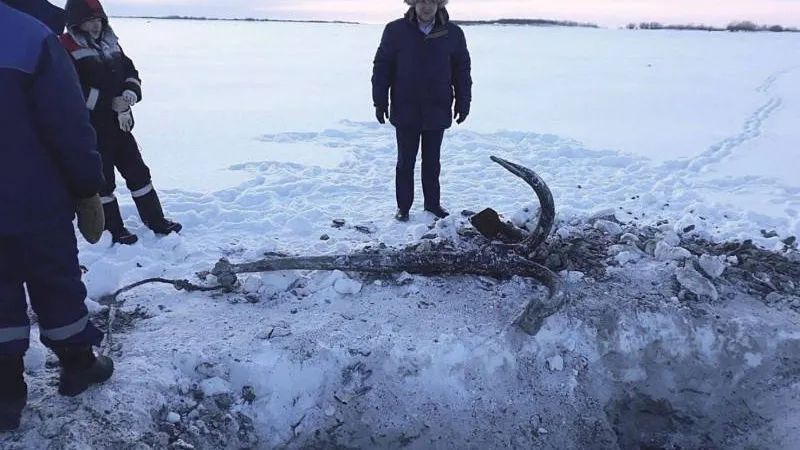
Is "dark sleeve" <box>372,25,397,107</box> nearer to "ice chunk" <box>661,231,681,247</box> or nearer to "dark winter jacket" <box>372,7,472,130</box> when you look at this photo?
"dark winter jacket" <box>372,7,472,130</box>

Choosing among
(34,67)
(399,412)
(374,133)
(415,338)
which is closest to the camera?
(34,67)

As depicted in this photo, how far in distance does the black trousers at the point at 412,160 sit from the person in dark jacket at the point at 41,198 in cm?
275

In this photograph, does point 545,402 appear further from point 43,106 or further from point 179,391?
point 43,106

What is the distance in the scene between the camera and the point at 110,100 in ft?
14.0

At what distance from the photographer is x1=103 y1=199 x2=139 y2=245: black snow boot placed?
4.46 m

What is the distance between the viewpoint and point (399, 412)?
3402 millimetres

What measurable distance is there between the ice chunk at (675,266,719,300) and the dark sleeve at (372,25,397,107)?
104 inches

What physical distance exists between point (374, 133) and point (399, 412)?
5829mm

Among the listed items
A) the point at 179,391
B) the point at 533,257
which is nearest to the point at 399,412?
the point at 179,391

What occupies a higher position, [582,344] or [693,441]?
[582,344]

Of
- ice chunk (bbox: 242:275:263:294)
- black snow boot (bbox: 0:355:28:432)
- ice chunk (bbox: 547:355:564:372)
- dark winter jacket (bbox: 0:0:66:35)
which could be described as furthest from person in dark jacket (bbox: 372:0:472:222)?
black snow boot (bbox: 0:355:28:432)

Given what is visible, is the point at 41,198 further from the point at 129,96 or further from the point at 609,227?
the point at 609,227

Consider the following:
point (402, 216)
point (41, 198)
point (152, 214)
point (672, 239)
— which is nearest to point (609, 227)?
point (672, 239)

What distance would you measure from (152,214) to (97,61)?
1.19 m
